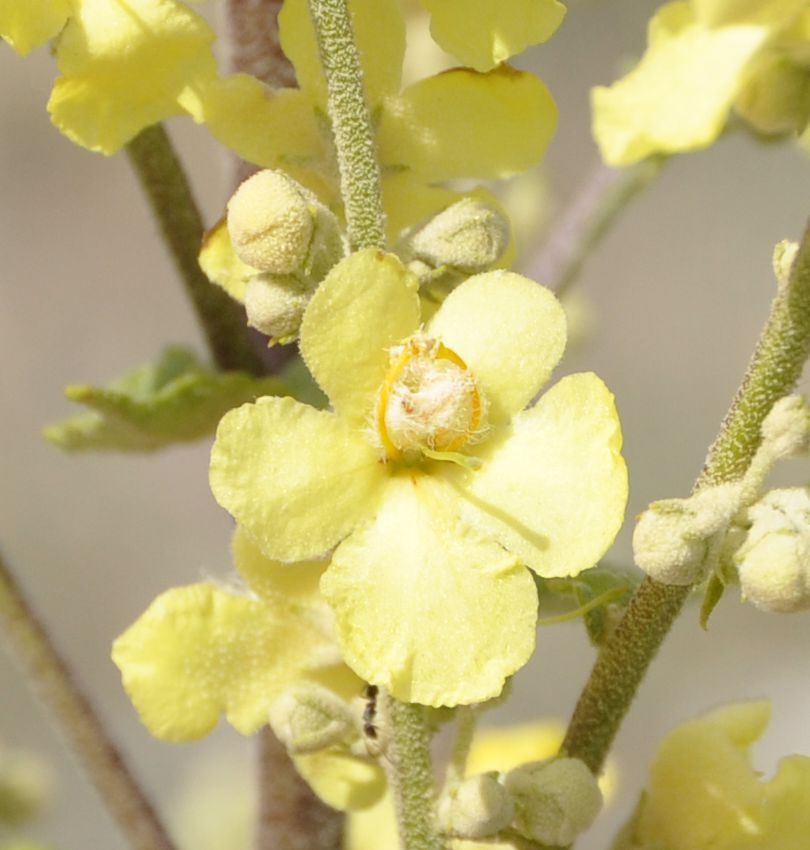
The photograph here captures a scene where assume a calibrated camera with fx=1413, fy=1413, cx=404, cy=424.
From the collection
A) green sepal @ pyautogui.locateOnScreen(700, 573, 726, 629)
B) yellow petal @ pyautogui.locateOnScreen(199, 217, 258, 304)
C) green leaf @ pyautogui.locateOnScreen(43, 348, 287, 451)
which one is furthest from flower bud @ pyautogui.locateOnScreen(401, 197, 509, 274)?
green leaf @ pyautogui.locateOnScreen(43, 348, 287, 451)

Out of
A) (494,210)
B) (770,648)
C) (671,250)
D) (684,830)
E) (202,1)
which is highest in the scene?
(202,1)

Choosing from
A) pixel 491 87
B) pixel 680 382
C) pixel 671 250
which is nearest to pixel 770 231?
pixel 671 250

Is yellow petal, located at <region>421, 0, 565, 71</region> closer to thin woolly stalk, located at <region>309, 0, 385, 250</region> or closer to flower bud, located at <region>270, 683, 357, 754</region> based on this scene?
thin woolly stalk, located at <region>309, 0, 385, 250</region>

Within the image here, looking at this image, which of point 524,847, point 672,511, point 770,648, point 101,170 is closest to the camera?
point 672,511

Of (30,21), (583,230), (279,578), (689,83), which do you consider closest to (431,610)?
(279,578)

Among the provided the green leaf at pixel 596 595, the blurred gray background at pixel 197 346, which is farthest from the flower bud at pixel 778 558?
the blurred gray background at pixel 197 346

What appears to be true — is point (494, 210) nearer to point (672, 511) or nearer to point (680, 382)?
point (672, 511)

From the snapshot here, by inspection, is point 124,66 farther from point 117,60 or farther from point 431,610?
point 431,610
